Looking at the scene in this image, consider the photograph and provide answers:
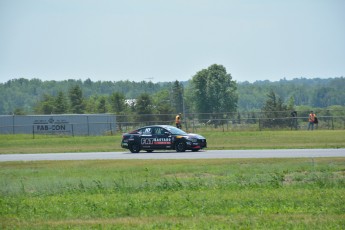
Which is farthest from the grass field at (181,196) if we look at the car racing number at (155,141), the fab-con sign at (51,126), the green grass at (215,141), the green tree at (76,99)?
the green tree at (76,99)

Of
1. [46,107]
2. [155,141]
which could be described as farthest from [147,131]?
[46,107]

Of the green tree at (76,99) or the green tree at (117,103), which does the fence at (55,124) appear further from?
the green tree at (76,99)

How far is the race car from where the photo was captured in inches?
1441

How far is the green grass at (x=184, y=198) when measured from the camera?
1496 cm

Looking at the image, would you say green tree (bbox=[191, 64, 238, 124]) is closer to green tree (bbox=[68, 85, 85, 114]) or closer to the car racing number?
green tree (bbox=[68, 85, 85, 114])

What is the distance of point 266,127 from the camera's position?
6456cm

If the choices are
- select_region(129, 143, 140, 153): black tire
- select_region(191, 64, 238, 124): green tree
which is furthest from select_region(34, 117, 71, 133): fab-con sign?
select_region(191, 64, 238, 124): green tree

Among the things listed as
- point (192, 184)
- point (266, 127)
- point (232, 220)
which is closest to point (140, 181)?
point (192, 184)

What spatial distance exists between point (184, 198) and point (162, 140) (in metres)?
19.4

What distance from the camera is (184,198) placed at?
58.8 ft

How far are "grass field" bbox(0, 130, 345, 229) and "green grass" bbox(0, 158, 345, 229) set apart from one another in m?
0.02

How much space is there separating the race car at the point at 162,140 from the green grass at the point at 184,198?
29.8ft

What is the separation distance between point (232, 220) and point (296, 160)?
1399cm

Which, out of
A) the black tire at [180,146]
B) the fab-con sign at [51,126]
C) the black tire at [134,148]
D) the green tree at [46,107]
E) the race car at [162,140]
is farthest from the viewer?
the green tree at [46,107]
